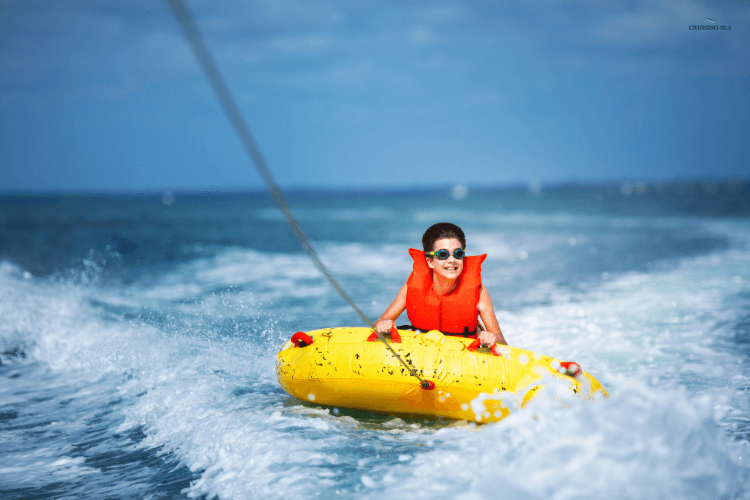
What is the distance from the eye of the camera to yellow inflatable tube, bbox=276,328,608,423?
11.9 ft

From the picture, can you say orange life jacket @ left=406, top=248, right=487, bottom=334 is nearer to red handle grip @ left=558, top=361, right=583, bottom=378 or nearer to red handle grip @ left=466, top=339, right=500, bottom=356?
red handle grip @ left=466, top=339, right=500, bottom=356

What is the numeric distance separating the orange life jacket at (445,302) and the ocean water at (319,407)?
74cm

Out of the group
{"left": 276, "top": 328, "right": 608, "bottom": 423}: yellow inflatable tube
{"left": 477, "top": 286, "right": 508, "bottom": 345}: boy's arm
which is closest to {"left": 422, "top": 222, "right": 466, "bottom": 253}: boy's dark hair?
{"left": 477, "top": 286, "right": 508, "bottom": 345}: boy's arm

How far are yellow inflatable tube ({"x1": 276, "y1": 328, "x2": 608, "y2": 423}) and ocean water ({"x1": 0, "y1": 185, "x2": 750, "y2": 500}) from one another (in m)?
0.15

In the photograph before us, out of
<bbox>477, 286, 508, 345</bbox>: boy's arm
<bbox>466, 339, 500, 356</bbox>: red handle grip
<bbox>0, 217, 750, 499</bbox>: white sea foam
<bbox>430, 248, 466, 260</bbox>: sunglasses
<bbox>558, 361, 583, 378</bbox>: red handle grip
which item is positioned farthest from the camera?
<bbox>477, 286, 508, 345</bbox>: boy's arm

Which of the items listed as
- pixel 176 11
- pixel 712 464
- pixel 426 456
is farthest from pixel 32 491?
pixel 712 464

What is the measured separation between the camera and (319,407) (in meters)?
4.18

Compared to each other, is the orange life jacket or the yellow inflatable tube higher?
the orange life jacket

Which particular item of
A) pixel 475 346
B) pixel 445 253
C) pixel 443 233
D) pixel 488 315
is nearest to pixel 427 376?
pixel 475 346

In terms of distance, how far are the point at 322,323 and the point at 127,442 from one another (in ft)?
11.3

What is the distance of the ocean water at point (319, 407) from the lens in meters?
2.85

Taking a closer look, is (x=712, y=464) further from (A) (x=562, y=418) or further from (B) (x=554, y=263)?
(B) (x=554, y=263)

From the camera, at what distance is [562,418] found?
3.09m

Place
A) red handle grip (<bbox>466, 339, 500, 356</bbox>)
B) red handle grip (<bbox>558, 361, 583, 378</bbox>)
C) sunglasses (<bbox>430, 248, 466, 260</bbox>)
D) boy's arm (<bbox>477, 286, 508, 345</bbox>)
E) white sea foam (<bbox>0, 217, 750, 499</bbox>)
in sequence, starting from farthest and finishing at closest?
boy's arm (<bbox>477, 286, 508, 345</bbox>)
sunglasses (<bbox>430, 248, 466, 260</bbox>)
red handle grip (<bbox>466, 339, 500, 356</bbox>)
red handle grip (<bbox>558, 361, 583, 378</bbox>)
white sea foam (<bbox>0, 217, 750, 499</bbox>)
